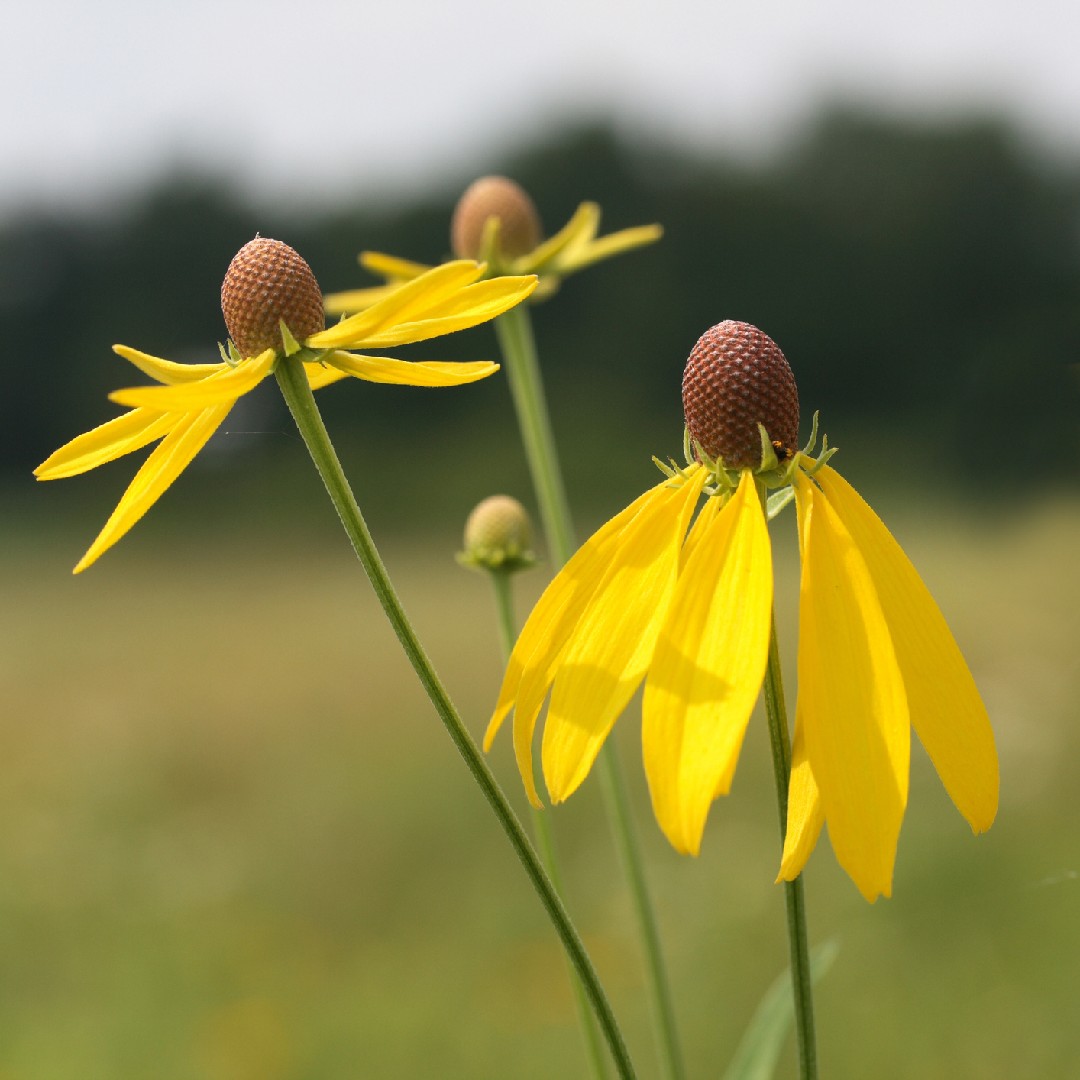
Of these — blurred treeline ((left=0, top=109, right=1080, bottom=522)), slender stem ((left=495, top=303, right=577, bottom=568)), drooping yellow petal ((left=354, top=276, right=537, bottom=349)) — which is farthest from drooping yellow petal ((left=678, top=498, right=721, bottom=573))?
blurred treeline ((left=0, top=109, right=1080, bottom=522))

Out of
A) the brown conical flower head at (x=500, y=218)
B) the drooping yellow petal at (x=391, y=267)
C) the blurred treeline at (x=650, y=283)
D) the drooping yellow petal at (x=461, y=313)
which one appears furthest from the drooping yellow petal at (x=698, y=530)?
the blurred treeline at (x=650, y=283)

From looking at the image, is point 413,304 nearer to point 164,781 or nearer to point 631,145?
point 164,781

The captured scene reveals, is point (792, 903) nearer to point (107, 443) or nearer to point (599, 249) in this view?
point (107, 443)

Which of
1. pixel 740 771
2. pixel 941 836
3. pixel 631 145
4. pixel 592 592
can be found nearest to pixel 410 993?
pixel 941 836

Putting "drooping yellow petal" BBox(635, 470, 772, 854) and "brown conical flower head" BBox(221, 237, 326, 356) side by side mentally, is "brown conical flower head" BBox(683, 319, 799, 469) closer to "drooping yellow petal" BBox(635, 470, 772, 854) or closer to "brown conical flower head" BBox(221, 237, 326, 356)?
"drooping yellow petal" BBox(635, 470, 772, 854)

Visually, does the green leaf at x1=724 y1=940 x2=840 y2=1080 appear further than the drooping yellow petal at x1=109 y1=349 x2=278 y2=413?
Yes
